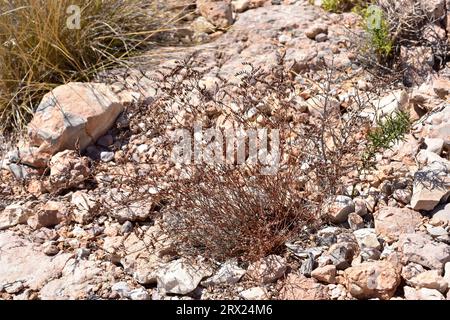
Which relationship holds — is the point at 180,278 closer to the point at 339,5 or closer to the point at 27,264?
the point at 27,264

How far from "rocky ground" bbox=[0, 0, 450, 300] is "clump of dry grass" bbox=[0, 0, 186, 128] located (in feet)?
0.62

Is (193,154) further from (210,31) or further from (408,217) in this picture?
(210,31)

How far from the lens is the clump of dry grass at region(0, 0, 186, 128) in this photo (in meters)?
3.60

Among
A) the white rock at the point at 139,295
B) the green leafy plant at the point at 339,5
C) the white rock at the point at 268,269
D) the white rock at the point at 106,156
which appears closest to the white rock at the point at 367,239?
the white rock at the point at 268,269

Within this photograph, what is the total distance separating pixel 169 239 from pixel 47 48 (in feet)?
4.66

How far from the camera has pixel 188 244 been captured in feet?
9.19

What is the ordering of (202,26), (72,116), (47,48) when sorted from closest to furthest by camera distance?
(72,116) → (47,48) → (202,26)

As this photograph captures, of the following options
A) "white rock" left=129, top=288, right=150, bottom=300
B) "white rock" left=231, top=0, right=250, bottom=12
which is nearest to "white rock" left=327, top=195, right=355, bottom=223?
"white rock" left=129, top=288, right=150, bottom=300

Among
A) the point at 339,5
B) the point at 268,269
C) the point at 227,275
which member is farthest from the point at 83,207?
the point at 339,5

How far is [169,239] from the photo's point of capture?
284 centimetres

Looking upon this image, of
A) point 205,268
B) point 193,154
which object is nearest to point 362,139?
point 193,154

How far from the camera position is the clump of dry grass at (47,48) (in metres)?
3.60

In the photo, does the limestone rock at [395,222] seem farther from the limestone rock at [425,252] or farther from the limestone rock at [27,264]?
the limestone rock at [27,264]

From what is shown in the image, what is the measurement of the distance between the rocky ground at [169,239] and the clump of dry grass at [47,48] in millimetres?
188
